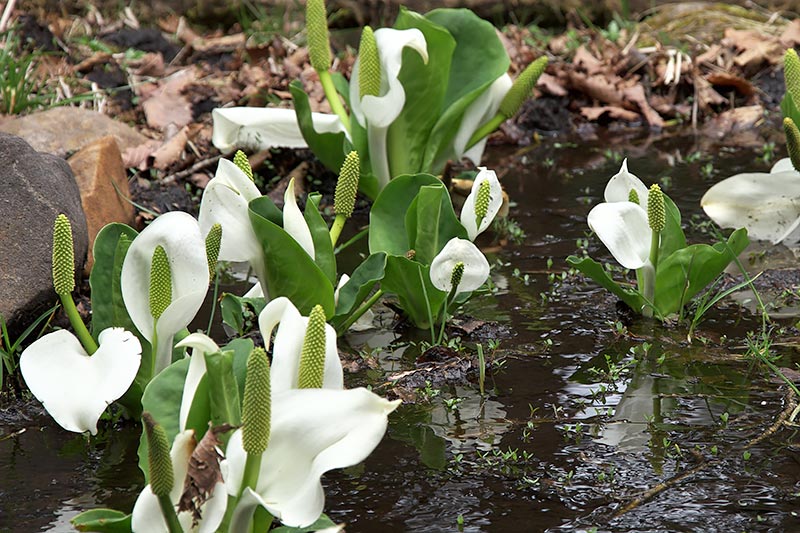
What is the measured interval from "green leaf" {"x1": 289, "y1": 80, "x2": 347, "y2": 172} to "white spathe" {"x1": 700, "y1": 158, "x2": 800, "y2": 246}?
1143mm

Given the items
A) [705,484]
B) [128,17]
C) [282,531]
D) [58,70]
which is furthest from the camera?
[128,17]

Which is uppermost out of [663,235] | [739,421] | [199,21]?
[663,235]

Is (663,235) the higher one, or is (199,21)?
(663,235)

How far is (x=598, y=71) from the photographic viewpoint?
5141 millimetres

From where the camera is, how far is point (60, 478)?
1929 mm

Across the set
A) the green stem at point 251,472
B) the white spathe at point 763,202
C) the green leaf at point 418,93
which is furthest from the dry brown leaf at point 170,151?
the green stem at point 251,472

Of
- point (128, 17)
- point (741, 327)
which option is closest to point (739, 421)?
point (741, 327)

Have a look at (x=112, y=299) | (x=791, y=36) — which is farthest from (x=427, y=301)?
(x=791, y=36)

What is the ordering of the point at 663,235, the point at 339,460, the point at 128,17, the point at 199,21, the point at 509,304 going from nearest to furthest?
1. the point at 339,460
2. the point at 663,235
3. the point at 509,304
4. the point at 128,17
5. the point at 199,21

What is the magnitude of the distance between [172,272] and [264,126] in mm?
1534

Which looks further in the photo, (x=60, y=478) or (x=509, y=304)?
(x=509, y=304)

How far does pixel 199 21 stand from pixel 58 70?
7.77 ft

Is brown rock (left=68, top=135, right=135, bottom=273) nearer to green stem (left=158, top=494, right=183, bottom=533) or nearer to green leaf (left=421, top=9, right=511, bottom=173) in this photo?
green leaf (left=421, top=9, right=511, bottom=173)

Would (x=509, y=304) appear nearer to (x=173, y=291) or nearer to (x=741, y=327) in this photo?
(x=741, y=327)
